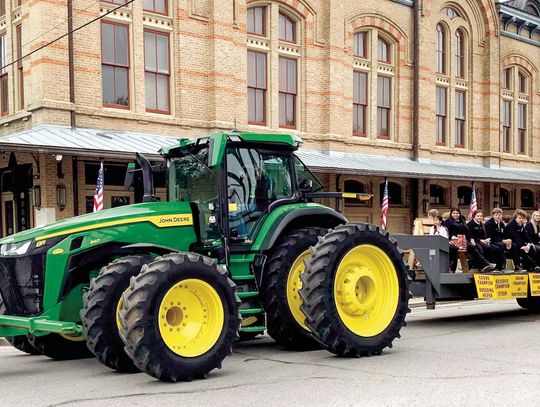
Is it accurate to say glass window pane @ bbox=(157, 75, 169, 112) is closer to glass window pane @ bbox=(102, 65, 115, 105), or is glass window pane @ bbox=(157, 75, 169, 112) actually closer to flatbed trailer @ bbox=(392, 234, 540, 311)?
glass window pane @ bbox=(102, 65, 115, 105)

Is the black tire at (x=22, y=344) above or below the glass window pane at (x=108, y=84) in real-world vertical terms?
below

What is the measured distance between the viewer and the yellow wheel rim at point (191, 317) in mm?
6926

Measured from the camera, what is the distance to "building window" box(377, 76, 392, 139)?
2544cm

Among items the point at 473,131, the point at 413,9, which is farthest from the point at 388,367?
the point at 473,131

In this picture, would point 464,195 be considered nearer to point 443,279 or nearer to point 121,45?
point 121,45

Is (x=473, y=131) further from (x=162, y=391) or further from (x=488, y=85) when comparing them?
(x=162, y=391)

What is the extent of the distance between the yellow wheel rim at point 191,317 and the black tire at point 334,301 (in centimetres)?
116

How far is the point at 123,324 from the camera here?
657 cm

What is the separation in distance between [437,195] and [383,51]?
6085 mm

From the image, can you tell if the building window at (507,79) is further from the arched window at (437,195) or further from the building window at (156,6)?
the building window at (156,6)

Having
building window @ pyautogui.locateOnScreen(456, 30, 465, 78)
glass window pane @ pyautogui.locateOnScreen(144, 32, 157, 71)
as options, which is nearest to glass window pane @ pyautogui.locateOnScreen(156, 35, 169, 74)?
glass window pane @ pyautogui.locateOnScreen(144, 32, 157, 71)

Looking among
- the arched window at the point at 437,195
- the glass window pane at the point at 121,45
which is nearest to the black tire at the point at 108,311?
the glass window pane at the point at 121,45

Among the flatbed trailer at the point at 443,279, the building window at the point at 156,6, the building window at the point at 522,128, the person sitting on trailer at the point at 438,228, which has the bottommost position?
the flatbed trailer at the point at 443,279

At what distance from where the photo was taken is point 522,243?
475 inches
